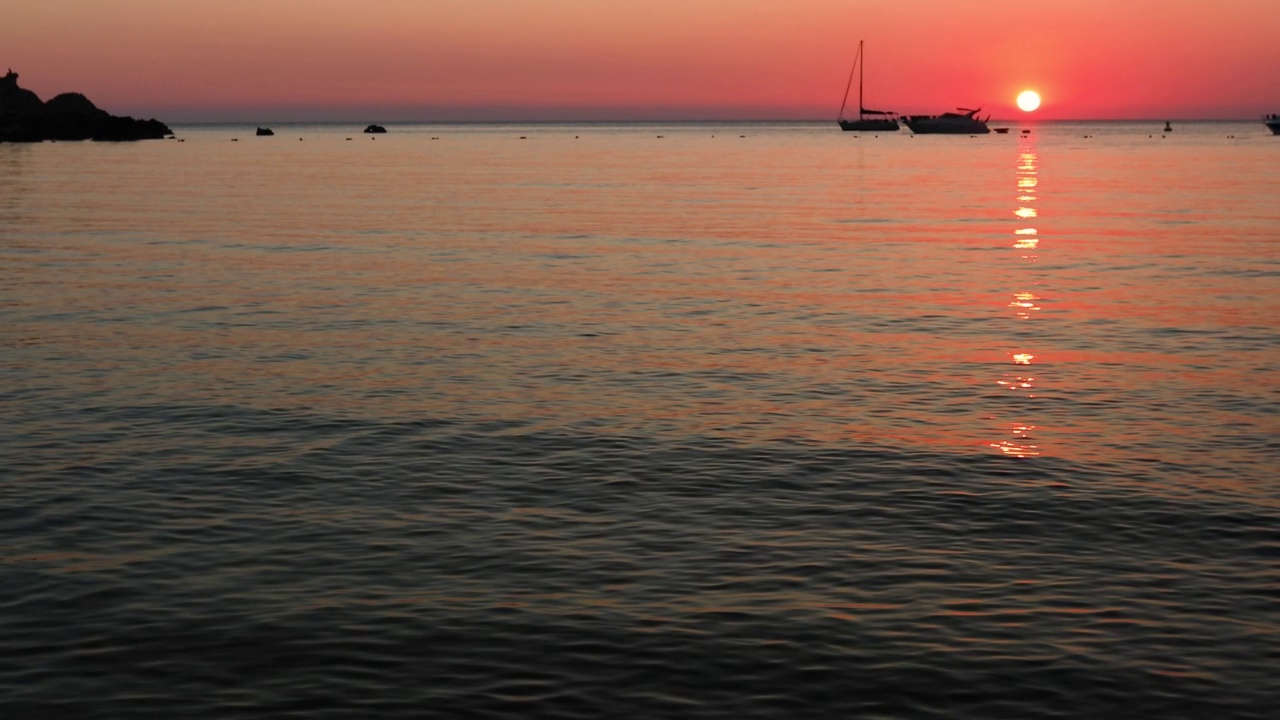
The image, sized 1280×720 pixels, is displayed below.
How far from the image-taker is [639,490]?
2138 cm

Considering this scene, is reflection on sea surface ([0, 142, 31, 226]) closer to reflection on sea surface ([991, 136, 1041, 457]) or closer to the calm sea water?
the calm sea water

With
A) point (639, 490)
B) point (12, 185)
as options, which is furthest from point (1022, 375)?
point (12, 185)

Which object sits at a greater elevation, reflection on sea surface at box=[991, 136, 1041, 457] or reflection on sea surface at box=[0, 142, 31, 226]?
reflection on sea surface at box=[0, 142, 31, 226]

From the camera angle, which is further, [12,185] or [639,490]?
[12,185]

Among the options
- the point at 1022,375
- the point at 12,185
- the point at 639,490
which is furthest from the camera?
the point at 12,185

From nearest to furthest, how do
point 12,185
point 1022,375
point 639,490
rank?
point 639,490 < point 1022,375 < point 12,185

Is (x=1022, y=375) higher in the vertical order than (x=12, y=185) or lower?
lower

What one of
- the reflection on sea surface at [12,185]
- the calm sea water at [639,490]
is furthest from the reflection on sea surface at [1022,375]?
the reflection on sea surface at [12,185]

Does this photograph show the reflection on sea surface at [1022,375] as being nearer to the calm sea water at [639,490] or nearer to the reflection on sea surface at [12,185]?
the calm sea water at [639,490]

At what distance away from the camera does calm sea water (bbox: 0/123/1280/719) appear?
1430 centimetres

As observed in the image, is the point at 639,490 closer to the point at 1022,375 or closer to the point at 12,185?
the point at 1022,375

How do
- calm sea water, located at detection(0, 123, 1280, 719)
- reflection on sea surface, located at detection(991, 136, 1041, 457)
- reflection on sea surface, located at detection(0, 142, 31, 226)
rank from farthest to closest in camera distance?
reflection on sea surface, located at detection(0, 142, 31, 226) < reflection on sea surface, located at detection(991, 136, 1041, 457) < calm sea water, located at detection(0, 123, 1280, 719)

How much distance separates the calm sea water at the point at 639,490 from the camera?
14305 millimetres

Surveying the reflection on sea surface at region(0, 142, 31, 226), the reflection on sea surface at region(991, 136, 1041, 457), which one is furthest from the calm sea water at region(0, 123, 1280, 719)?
the reflection on sea surface at region(0, 142, 31, 226)
